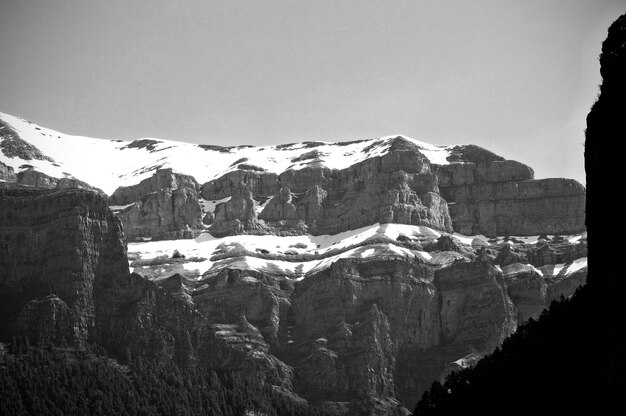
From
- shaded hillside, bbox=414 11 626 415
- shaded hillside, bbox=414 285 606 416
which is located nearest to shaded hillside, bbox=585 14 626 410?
shaded hillside, bbox=414 11 626 415

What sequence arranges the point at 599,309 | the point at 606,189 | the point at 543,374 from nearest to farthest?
the point at 606,189 < the point at 599,309 < the point at 543,374

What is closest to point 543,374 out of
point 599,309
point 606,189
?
point 599,309

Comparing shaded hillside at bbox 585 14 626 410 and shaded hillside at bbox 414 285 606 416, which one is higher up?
shaded hillside at bbox 585 14 626 410

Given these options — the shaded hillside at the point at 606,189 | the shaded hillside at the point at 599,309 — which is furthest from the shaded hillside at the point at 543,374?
the shaded hillside at the point at 606,189

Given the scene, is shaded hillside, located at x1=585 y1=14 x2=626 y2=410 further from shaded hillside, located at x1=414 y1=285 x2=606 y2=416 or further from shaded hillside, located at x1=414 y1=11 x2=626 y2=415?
shaded hillside, located at x1=414 y1=285 x2=606 y2=416

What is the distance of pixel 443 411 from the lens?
113m

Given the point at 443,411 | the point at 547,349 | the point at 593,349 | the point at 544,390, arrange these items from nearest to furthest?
the point at 593,349 → the point at 544,390 → the point at 547,349 → the point at 443,411

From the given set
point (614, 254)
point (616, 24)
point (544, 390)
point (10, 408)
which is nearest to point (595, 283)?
point (614, 254)

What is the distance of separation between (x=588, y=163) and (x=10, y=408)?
148349 mm

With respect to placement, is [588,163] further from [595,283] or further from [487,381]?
[487,381]

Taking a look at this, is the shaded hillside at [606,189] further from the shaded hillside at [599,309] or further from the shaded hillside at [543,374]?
the shaded hillside at [543,374]

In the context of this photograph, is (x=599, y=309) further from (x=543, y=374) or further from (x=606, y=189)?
(x=543, y=374)

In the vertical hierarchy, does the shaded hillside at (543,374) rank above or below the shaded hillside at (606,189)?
below

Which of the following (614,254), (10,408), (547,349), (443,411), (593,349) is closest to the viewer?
(614,254)
